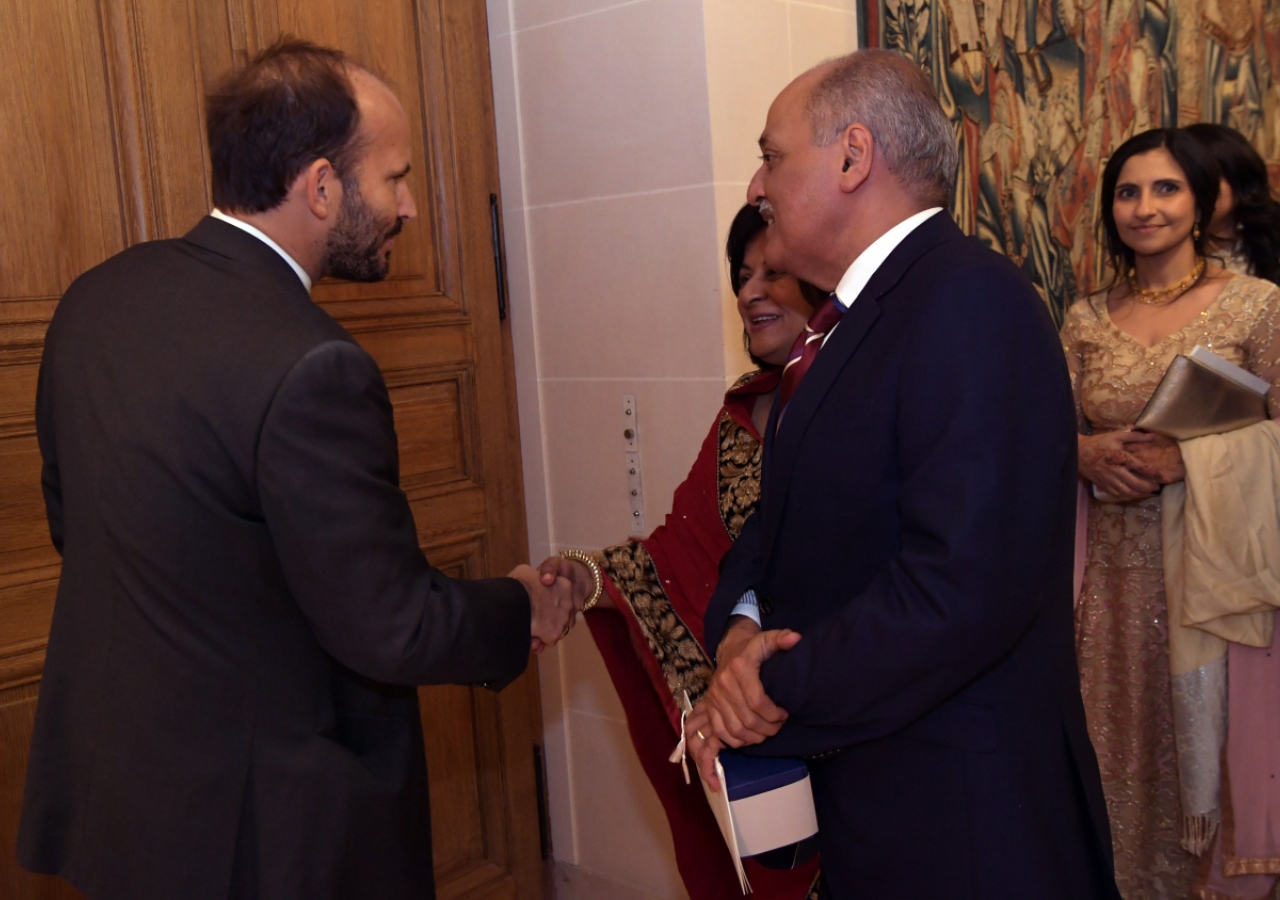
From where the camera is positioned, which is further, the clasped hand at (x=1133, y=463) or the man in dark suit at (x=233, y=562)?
the clasped hand at (x=1133, y=463)

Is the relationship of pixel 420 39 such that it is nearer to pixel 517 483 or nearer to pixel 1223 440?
pixel 517 483

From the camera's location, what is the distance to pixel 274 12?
2582 millimetres

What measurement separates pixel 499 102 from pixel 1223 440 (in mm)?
1972

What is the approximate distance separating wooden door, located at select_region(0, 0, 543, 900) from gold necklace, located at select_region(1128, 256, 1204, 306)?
165 cm

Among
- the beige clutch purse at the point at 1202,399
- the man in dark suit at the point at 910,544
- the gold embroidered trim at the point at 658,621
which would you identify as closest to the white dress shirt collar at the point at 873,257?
the man in dark suit at the point at 910,544

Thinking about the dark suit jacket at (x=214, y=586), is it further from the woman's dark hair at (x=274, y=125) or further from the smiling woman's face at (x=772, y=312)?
the smiling woman's face at (x=772, y=312)

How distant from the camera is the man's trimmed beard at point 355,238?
1.76m

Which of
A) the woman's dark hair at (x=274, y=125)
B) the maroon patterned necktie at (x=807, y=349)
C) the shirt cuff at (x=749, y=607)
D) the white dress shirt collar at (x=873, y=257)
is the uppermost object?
the woman's dark hair at (x=274, y=125)

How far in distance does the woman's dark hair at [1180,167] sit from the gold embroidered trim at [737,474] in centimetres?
130

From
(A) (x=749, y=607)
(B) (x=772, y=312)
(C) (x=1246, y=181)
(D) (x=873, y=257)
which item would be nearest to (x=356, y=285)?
(B) (x=772, y=312)

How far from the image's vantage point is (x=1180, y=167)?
2.80m

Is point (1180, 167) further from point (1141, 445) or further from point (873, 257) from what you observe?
point (873, 257)

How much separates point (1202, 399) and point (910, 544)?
1.58 meters

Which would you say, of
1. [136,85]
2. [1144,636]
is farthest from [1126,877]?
[136,85]
